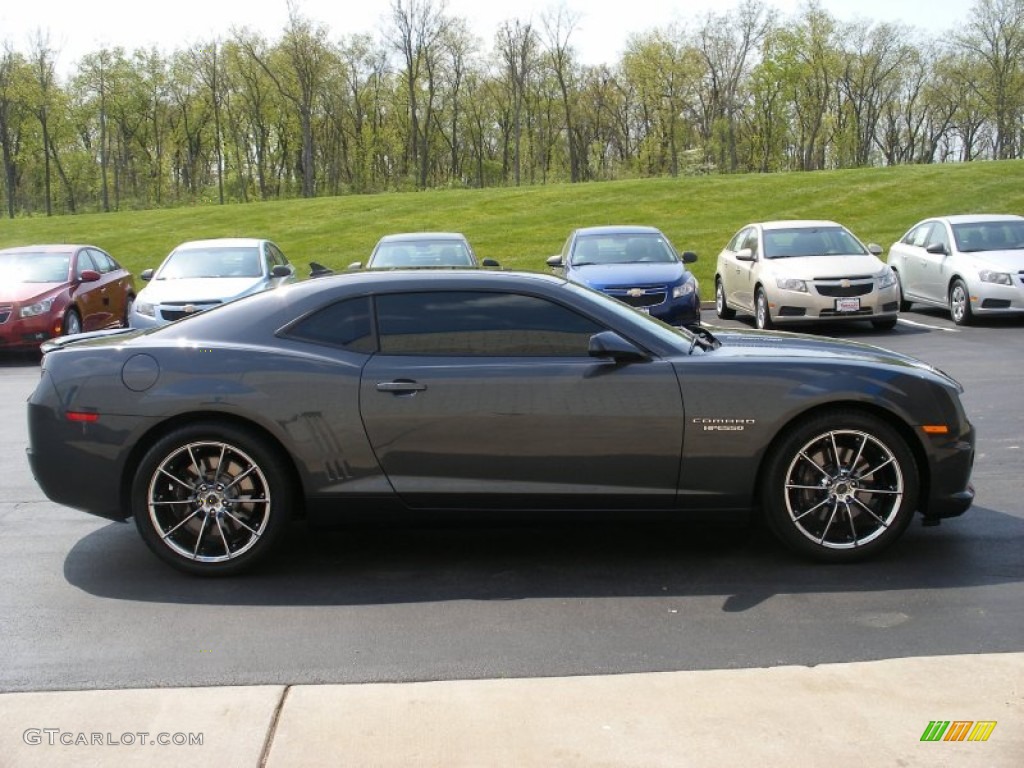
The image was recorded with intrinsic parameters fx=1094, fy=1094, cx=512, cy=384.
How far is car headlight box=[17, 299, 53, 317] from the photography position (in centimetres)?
1477

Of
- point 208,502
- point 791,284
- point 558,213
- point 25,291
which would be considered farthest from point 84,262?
point 558,213

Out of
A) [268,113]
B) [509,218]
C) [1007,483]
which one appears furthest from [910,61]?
[1007,483]

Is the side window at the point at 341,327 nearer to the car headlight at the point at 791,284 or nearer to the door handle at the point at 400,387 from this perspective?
the door handle at the point at 400,387

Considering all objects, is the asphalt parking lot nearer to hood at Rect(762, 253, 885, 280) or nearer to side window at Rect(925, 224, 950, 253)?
hood at Rect(762, 253, 885, 280)

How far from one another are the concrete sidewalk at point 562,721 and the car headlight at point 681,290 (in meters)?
10.9

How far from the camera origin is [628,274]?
1513cm

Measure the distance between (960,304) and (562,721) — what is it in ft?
45.2

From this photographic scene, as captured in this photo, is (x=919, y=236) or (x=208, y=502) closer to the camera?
(x=208, y=502)

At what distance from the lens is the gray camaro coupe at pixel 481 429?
5.10 metres

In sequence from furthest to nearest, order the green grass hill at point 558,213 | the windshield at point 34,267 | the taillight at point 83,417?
the green grass hill at point 558,213, the windshield at point 34,267, the taillight at point 83,417

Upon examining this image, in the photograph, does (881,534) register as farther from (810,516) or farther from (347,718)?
(347,718)

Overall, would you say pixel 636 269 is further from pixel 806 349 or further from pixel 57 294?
pixel 806 349

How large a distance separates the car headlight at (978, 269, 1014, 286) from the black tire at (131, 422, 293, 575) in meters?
12.8

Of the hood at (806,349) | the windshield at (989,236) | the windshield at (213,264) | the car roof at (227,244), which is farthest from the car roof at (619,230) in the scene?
the hood at (806,349)
